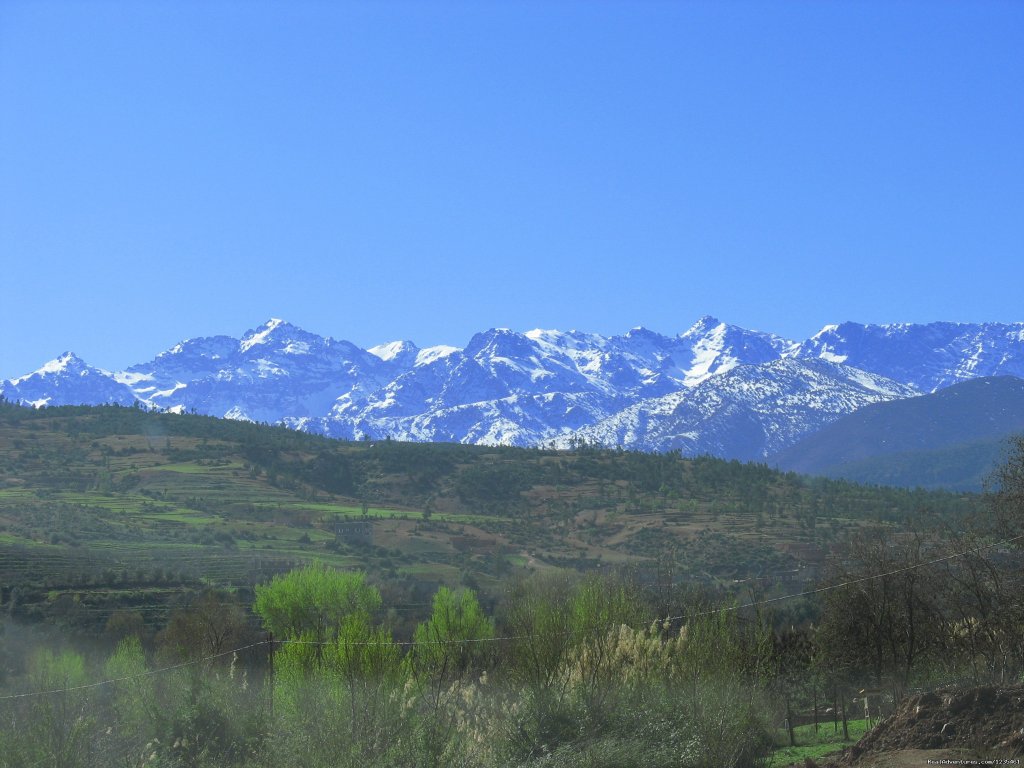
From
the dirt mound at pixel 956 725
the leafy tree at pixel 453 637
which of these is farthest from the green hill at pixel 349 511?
the dirt mound at pixel 956 725

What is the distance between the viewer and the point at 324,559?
96.1 metres

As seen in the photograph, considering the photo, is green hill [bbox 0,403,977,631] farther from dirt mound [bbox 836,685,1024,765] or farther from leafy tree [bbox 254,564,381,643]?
dirt mound [bbox 836,685,1024,765]

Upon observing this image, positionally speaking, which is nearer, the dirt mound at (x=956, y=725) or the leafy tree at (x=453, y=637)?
the dirt mound at (x=956, y=725)

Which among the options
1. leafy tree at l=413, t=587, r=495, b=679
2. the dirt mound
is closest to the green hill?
leafy tree at l=413, t=587, r=495, b=679

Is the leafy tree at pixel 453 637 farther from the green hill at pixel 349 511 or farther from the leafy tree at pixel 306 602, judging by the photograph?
the green hill at pixel 349 511

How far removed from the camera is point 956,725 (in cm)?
2348

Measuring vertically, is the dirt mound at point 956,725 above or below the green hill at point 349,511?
below

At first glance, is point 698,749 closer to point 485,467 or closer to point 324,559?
point 324,559

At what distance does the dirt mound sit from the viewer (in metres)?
22.6

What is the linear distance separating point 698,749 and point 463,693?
6.75 meters

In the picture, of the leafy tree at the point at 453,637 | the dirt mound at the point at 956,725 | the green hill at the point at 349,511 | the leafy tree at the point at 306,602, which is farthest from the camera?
the green hill at the point at 349,511

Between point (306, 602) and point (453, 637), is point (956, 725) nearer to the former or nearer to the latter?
point (453, 637)

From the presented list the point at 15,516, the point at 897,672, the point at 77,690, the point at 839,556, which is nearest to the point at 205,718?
the point at 77,690

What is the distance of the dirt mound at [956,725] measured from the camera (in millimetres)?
22609
